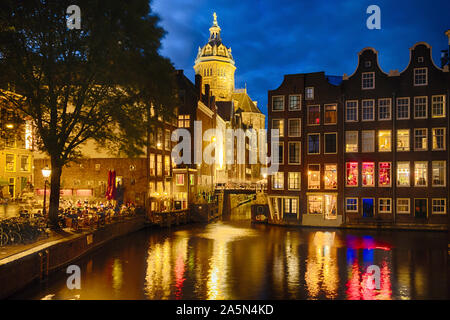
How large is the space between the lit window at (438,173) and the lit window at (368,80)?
1073 cm

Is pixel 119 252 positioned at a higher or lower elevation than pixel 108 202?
lower

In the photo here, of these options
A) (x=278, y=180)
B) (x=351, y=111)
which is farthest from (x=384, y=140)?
(x=278, y=180)

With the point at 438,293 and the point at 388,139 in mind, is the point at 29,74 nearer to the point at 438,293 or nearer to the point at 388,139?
the point at 438,293

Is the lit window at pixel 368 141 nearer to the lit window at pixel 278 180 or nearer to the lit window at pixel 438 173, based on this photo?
the lit window at pixel 438 173

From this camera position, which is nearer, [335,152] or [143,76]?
[143,76]

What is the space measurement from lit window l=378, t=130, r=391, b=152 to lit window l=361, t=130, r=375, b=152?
73cm

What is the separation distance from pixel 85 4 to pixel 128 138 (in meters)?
8.40

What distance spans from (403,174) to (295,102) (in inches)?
568

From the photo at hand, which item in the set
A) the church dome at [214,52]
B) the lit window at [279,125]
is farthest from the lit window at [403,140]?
the church dome at [214,52]

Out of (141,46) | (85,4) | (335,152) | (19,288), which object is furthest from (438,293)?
(335,152)

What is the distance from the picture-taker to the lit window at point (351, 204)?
46.8m

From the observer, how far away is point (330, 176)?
4800 cm

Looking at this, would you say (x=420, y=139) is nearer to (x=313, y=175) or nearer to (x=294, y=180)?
(x=313, y=175)

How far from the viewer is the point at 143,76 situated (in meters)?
26.4
